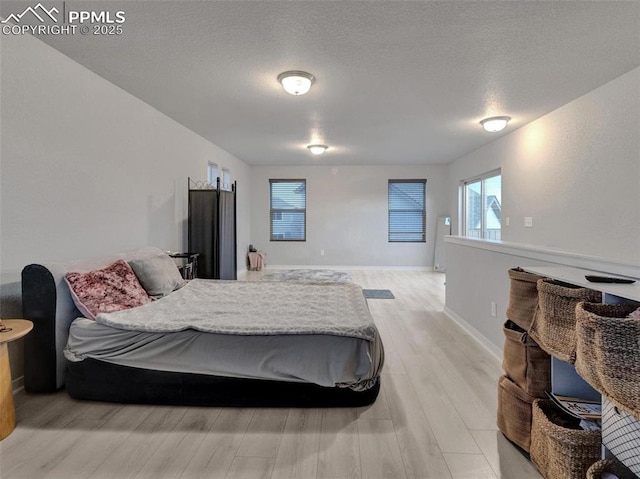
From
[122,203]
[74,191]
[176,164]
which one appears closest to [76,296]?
[74,191]

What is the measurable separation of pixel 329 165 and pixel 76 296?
6.51 meters

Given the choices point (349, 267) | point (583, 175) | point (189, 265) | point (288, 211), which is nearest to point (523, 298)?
point (583, 175)

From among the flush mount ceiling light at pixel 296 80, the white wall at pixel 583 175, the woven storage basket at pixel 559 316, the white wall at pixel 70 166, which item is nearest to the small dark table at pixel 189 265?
the white wall at pixel 70 166

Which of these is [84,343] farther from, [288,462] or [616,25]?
[616,25]

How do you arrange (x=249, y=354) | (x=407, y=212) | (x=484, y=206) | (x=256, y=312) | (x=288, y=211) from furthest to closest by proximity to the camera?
(x=288, y=211) → (x=407, y=212) → (x=484, y=206) → (x=256, y=312) → (x=249, y=354)

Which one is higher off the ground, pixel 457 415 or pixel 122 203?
pixel 122 203

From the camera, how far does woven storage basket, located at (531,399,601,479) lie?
1.33 metres

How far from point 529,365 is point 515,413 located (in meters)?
0.27

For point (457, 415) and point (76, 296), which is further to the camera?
point (76, 296)

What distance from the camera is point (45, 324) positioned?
7.19 ft

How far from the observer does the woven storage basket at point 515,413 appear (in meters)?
1.69

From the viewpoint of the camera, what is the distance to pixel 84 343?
2.17 m

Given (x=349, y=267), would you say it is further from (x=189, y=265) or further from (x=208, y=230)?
(x=189, y=265)

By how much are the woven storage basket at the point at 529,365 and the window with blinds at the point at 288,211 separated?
6.69 metres
